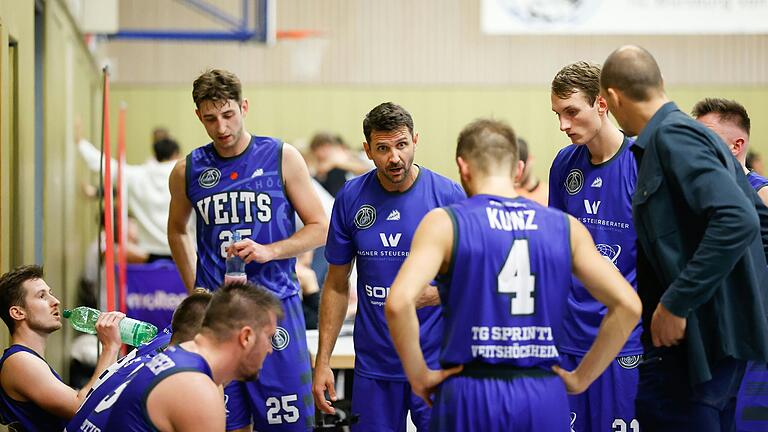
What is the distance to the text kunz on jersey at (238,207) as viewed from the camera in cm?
550

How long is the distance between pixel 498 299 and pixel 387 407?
1.64 meters

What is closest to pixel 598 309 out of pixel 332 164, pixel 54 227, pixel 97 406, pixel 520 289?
pixel 520 289

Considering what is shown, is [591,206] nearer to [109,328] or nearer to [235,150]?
[235,150]

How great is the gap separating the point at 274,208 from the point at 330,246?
1.77ft

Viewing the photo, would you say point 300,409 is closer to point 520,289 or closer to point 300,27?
point 520,289

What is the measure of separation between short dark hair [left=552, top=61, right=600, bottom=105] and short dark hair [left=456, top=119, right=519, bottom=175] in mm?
1323

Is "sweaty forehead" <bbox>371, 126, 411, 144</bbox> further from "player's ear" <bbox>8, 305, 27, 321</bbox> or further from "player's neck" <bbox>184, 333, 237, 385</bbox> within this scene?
"player's ear" <bbox>8, 305, 27, 321</bbox>

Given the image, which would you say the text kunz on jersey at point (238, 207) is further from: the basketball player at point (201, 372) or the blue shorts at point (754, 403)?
the blue shorts at point (754, 403)

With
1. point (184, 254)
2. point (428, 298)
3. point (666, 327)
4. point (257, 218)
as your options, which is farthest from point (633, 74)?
point (184, 254)

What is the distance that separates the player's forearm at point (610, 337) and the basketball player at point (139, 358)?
4.96 ft

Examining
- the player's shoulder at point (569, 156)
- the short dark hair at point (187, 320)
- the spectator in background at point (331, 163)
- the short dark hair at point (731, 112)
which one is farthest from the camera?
the spectator in background at point (331, 163)

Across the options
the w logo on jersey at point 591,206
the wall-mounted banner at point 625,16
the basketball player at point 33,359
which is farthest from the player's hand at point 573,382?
the wall-mounted banner at point 625,16

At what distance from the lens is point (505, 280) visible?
11.4 ft

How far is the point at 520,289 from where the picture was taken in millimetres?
3475
